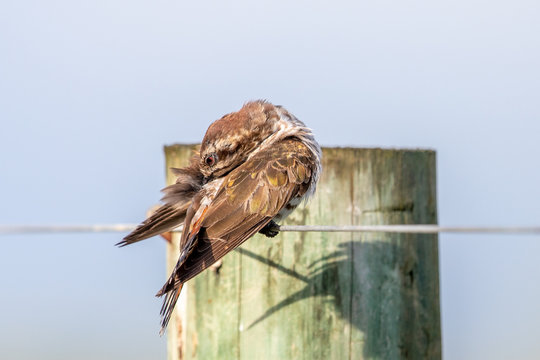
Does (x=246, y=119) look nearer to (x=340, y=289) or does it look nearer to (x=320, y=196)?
(x=320, y=196)

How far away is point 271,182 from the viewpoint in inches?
214

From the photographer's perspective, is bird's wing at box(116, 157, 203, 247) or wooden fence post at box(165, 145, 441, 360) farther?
bird's wing at box(116, 157, 203, 247)

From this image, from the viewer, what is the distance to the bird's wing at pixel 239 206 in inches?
187

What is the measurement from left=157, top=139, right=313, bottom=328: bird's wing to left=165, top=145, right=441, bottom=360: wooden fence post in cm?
19

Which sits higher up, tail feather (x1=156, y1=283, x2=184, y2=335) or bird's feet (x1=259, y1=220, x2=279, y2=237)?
bird's feet (x1=259, y1=220, x2=279, y2=237)

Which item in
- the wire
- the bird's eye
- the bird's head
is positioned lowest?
the wire

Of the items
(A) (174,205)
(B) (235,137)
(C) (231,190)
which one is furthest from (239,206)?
(B) (235,137)

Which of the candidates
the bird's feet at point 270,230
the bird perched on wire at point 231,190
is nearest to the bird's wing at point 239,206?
the bird perched on wire at point 231,190

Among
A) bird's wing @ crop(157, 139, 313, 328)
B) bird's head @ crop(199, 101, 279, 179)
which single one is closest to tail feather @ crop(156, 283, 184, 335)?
bird's wing @ crop(157, 139, 313, 328)

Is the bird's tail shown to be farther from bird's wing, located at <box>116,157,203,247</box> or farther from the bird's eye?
the bird's eye

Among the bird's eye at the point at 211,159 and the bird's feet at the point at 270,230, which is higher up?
the bird's eye at the point at 211,159

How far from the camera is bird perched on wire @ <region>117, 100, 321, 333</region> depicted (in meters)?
4.90

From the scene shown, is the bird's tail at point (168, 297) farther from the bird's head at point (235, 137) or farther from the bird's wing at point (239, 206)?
the bird's head at point (235, 137)

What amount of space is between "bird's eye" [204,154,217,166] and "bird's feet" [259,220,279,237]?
631 millimetres
